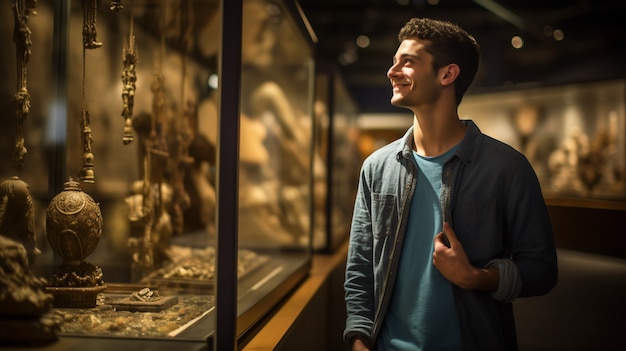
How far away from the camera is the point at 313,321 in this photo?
11.8 ft

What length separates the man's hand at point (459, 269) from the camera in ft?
6.11

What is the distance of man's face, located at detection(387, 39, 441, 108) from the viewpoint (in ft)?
6.48

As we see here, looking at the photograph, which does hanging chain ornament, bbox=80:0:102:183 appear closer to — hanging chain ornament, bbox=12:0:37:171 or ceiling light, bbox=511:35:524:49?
hanging chain ornament, bbox=12:0:37:171

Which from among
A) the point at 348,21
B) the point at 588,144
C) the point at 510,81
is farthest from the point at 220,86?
the point at 348,21

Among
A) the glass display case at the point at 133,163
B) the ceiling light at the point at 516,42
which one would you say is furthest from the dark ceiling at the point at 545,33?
the glass display case at the point at 133,163

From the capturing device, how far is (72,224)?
247cm

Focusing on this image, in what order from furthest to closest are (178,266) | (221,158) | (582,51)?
(582,51) < (178,266) < (221,158)

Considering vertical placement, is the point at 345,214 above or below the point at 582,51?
below

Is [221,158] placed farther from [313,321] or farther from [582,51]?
[582,51]

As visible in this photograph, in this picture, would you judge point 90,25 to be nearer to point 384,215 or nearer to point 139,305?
point 139,305

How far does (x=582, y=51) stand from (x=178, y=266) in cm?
693

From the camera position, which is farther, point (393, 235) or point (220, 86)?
point (220, 86)

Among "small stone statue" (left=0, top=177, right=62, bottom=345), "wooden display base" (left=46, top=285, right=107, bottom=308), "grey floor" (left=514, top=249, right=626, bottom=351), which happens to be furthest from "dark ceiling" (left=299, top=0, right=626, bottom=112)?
"small stone statue" (left=0, top=177, right=62, bottom=345)

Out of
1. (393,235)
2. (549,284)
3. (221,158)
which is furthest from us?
(221,158)
